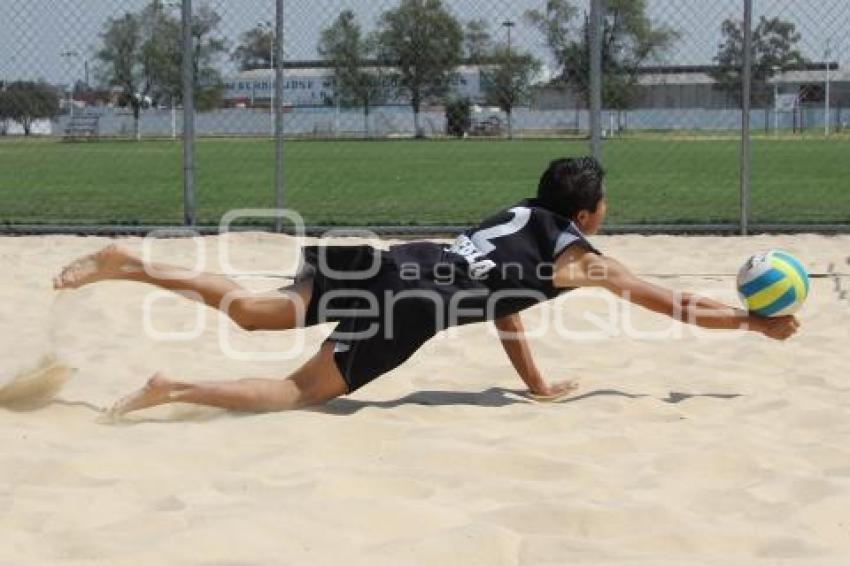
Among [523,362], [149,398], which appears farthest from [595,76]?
[149,398]

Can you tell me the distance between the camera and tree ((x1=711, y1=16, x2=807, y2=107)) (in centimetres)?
1134

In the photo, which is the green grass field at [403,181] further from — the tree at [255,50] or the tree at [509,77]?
the tree at [255,50]

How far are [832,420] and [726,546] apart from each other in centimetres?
165

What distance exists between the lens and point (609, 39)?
12.6m

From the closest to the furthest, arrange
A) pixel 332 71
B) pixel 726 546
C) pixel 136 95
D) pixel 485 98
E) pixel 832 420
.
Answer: pixel 726 546
pixel 832 420
pixel 332 71
pixel 136 95
pixel 485 98

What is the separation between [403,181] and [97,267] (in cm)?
1519

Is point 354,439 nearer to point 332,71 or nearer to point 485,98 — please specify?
point 332,71

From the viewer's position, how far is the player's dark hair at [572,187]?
4691mm

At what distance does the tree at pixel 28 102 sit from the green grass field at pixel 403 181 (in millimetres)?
1061

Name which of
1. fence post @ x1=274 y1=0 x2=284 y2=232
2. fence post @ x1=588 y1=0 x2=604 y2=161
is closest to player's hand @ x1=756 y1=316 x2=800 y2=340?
fence post @ x1=588 y1=0 x2=604 y2=161

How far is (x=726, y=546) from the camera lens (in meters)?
3.03

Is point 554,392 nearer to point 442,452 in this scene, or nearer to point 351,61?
point 442,452

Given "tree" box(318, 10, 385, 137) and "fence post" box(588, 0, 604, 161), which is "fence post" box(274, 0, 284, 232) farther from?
"fence post" box(588, 0, 604, 161)

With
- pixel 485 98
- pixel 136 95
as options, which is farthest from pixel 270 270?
pixel 485 98
